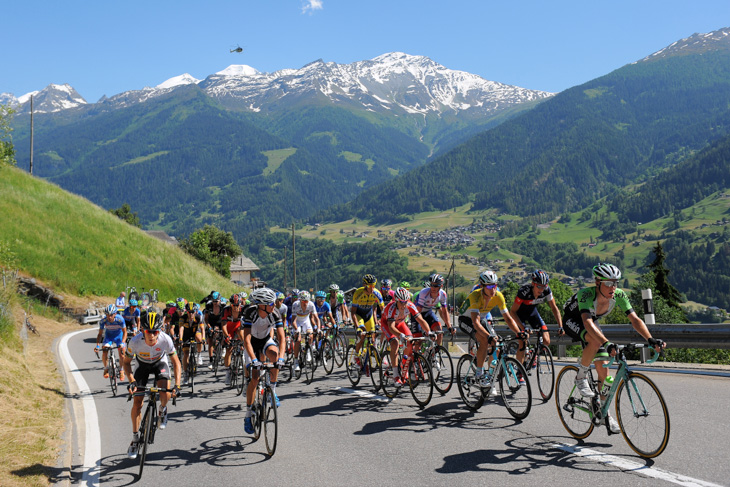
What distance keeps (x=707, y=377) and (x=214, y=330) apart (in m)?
12.6

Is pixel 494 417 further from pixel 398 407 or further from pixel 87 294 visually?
pixel 87 294

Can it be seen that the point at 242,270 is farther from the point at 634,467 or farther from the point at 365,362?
the point at 634,467

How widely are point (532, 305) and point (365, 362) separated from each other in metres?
4.29

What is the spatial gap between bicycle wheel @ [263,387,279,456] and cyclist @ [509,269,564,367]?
4217mm

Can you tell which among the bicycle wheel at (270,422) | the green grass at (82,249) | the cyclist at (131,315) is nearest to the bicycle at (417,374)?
the bicycle wheel at (270,422)

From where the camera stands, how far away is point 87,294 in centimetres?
4100

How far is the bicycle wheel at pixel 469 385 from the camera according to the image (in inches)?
371

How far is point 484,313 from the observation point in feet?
32.9

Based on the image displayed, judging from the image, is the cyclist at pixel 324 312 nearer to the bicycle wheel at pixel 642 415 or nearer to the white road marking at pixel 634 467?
the white road marking at pixel 634 467

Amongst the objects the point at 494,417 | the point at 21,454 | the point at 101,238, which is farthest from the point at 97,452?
the point at 101,238

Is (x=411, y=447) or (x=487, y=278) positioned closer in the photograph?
(x=411, y=447)

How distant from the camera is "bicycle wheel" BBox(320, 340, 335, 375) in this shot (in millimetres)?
15227

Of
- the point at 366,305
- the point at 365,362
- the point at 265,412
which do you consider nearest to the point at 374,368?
the point at 365,362

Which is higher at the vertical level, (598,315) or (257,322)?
(257,322)
